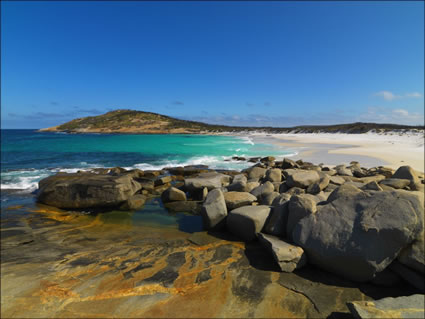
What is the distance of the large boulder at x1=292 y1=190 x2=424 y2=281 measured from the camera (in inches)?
155

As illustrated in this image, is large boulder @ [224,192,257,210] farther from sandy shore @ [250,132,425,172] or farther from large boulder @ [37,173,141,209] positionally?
sandy shore @ [250,132,425,172]

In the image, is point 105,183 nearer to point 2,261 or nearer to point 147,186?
point 147,186

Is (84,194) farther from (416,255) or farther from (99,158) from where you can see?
(99,158)

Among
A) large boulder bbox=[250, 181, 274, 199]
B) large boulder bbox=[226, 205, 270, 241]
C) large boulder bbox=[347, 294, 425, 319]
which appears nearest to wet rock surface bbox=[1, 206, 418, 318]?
large boulder bbox=[226, 205, 270, 241]

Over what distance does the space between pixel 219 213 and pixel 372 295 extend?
373cm

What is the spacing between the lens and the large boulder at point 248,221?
562 centimetres

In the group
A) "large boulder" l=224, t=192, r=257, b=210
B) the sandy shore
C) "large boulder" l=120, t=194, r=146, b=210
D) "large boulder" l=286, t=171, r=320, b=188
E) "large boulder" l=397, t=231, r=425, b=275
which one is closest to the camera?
"large boulder" l=397, t=231, r=425, b=275

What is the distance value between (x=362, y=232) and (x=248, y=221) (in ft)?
8.12

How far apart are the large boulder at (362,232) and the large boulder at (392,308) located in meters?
0.82

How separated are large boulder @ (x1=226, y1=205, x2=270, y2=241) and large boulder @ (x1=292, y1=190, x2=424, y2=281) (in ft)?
3.48

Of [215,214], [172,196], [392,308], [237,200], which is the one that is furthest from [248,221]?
[172,196]

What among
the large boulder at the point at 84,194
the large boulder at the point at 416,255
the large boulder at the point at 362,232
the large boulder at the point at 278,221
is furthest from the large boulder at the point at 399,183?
the large boulder at the point at 84,194

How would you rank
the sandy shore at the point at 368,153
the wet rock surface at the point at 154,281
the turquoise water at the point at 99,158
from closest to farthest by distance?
1. the wet rock surface at the point at 154,281
2. the turquoise water at the point at 99,158
3. the sandy shore at the point at 368,153

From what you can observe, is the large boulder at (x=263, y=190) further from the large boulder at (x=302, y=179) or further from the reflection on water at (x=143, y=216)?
the reflection on water at (x=143, y=216)
